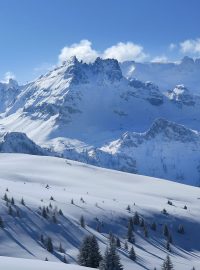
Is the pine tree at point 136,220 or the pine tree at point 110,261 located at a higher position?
the pine tree at point 136,220

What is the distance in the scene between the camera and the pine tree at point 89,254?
43.6 m

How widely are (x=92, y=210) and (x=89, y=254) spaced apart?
4873 centimetres

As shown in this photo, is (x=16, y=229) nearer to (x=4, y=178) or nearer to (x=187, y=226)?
(x=187, y=226)

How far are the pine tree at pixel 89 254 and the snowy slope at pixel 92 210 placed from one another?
1079cm

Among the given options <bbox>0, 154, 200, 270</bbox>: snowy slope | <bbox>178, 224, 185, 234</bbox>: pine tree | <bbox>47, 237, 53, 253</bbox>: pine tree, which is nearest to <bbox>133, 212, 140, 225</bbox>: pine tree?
<bbox>0, 154, 200, 270</bbox>: snowy slope

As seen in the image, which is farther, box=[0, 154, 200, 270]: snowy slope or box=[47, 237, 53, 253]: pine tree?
box=[0, 154, 200, 270]: snowy slope

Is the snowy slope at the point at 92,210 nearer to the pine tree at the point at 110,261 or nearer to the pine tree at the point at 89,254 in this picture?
the pine tree at the point at 110,261

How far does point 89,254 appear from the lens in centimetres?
4381

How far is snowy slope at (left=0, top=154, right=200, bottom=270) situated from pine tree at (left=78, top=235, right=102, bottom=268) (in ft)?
35.4

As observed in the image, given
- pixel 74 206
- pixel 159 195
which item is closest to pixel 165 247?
pixel 74 206

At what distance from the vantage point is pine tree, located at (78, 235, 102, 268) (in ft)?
143

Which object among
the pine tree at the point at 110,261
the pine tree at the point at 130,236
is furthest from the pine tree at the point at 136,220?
the pine tree at the point at 110,261

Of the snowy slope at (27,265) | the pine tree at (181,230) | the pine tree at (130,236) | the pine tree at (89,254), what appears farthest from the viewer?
the pine tree at (181,230)

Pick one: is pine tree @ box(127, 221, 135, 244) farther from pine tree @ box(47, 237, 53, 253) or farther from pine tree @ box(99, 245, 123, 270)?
pine tree @ box(99, 245, 123, 270)
